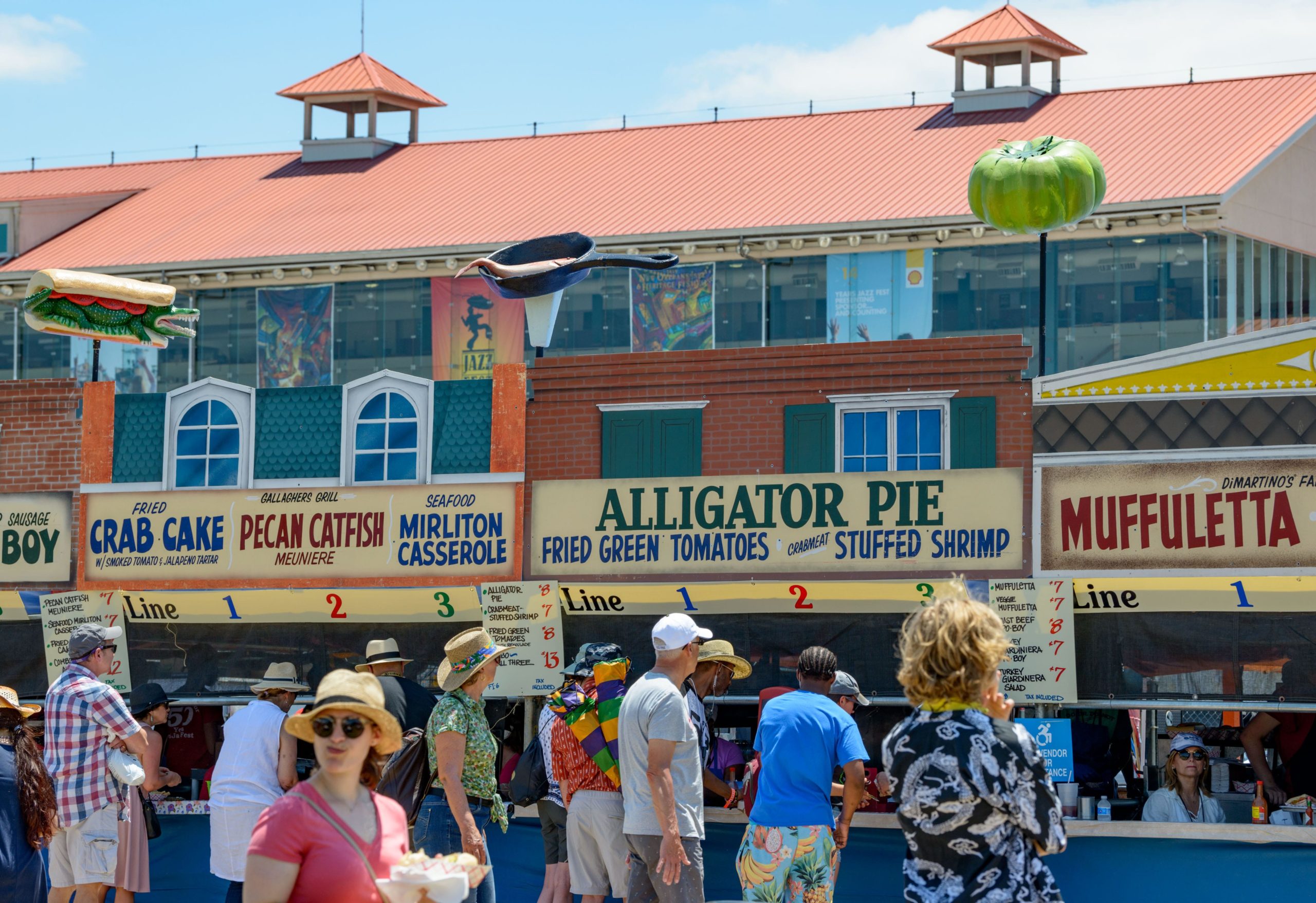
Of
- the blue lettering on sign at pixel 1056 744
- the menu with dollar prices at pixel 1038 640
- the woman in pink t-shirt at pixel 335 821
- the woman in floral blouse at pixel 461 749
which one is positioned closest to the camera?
the woman in pink t-shirt at pixel 335 821

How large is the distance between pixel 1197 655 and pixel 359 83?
81.4 ft

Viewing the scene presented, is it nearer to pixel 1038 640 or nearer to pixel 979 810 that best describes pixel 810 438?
pixel 1038 640

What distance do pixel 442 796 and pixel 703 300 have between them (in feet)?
52.0

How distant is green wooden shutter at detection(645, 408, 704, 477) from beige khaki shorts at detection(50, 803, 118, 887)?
644cm

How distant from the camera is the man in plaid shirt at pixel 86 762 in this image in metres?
8.65

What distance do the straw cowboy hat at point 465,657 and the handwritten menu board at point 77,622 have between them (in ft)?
18.7

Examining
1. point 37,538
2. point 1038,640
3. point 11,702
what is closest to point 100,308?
point 37,538

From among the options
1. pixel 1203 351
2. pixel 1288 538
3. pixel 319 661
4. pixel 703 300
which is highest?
pixel 703 300

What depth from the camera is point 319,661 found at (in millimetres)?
12836

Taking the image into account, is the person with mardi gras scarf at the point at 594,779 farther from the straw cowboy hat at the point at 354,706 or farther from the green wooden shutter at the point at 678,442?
the green wooden shutter at the point at 678,442

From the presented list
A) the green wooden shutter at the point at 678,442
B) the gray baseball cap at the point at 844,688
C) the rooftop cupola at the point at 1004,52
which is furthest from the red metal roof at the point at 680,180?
the gray baseball cap at the point at 844,688

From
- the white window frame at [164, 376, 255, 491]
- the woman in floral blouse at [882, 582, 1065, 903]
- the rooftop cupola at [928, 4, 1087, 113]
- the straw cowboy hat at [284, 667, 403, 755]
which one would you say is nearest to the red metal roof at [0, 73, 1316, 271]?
the rooftop cupola at [928, 4, 1087, 113]

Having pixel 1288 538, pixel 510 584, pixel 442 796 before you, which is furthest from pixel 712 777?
pixel 1288 538

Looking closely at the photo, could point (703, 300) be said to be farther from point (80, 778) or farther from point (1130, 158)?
point (80, 778)
